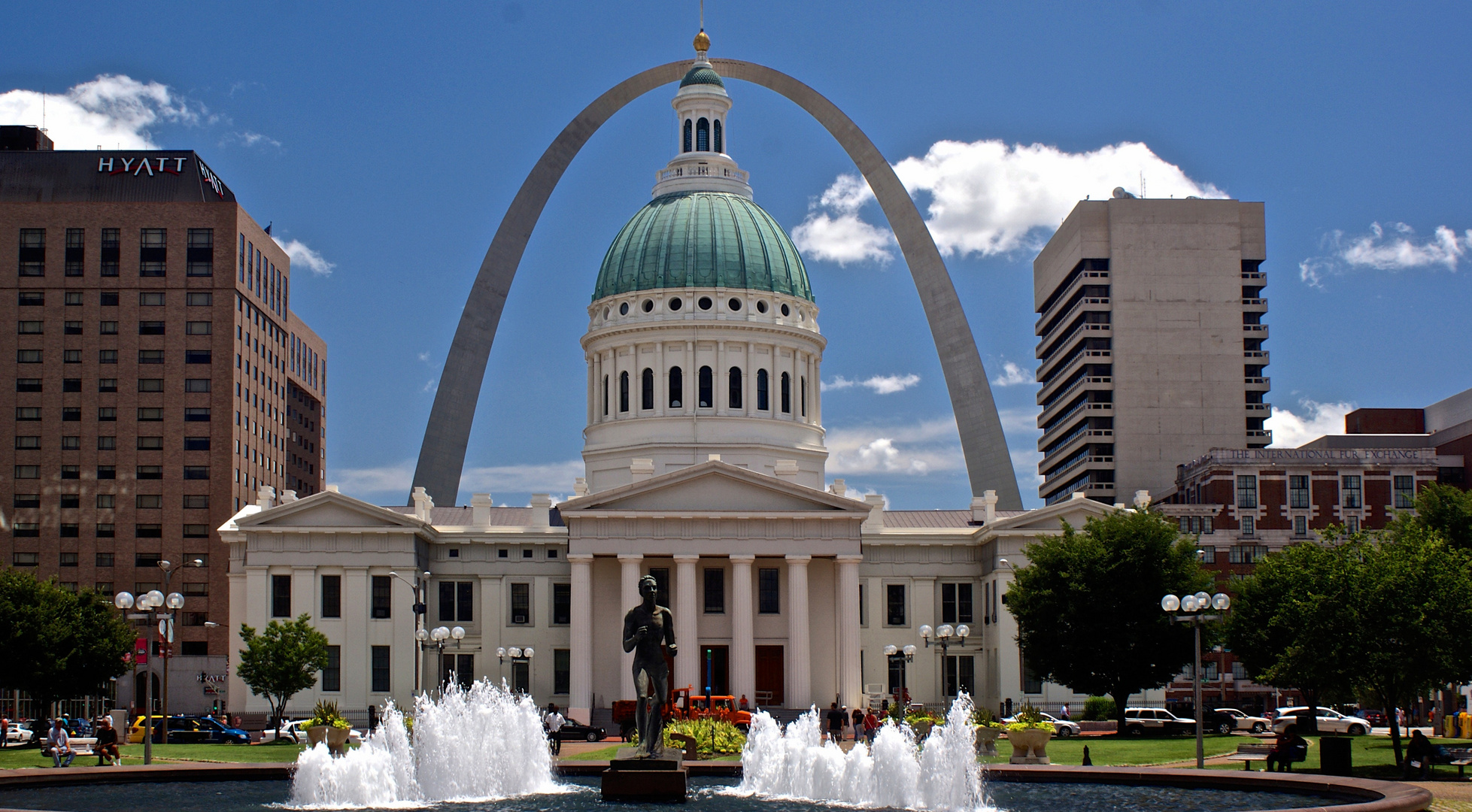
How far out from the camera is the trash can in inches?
1670

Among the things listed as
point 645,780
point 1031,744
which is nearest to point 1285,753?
point 1031,744

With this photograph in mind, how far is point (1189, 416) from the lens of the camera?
427ft

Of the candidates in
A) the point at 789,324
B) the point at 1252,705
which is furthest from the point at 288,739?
the point at 1252,705

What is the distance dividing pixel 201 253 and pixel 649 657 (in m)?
89.1

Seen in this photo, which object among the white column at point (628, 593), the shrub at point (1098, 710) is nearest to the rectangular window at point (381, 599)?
the white column at point (628, 593)

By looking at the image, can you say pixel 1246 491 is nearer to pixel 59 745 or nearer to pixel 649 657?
pixel 649 657

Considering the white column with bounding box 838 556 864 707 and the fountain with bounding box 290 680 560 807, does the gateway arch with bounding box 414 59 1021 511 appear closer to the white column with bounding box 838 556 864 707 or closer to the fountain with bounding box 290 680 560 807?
the white column with bounding box 838 556 864 707

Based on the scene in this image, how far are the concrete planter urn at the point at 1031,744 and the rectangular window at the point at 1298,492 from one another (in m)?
60.3

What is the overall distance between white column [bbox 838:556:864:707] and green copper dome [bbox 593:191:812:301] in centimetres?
2540

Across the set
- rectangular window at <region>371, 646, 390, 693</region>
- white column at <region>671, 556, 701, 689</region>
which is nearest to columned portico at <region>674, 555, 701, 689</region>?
white column at <region>671, 556, 701, 689</region>

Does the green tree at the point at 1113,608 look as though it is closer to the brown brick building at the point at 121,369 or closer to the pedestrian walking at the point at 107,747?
the pedestrian walking at the point at 107,747

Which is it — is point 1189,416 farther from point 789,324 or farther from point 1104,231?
point 789,324

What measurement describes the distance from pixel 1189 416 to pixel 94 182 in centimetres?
8412

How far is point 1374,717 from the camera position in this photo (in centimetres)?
9094
